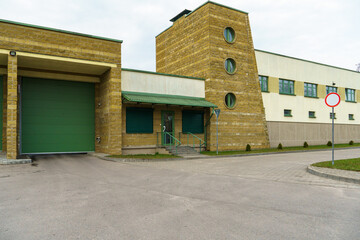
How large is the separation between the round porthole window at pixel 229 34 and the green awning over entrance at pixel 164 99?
5.33m

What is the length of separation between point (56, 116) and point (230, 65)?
13.0 meters

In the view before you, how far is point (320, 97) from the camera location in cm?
2988

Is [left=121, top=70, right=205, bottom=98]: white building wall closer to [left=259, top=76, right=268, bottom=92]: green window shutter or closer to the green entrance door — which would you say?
the green entrance door

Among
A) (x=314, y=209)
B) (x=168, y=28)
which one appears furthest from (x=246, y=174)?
(x=168, y=28)

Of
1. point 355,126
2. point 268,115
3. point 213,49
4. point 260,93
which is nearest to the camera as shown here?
point 213,49

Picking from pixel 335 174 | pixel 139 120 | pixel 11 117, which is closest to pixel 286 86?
pixel 139 120

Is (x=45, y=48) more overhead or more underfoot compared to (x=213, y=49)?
more underfoot

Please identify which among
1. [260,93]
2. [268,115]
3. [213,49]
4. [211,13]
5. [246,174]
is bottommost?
[246,174]

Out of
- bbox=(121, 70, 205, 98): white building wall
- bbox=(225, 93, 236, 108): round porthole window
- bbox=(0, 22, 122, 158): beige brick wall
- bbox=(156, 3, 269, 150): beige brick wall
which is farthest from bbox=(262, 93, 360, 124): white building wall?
bbox=(0, 22, 122, 158): beige brick wall

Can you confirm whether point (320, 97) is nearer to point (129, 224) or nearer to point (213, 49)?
point (213, 49)

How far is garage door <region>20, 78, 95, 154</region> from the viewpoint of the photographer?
52.5 feet

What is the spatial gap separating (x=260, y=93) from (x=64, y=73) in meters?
14.9

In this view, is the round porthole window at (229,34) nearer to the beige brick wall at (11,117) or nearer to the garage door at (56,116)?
the garage door at (56,116)

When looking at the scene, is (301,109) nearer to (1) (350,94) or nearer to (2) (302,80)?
(2) (302,80)
